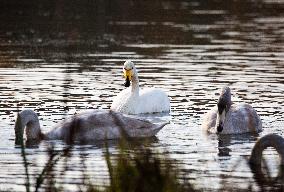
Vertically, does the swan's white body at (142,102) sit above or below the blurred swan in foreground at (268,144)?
below

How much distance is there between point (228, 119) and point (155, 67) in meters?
7.20

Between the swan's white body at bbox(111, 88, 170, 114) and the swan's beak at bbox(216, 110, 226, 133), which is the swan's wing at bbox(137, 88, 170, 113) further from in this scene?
the swan's beak at bbox(216, 110, 226, 133)

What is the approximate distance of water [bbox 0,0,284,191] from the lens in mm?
13336

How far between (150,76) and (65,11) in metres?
14.9

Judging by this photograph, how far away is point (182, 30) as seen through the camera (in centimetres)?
3053

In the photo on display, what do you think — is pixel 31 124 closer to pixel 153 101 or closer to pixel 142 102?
pixel 153 101

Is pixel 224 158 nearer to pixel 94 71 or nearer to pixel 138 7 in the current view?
pixel 94 71

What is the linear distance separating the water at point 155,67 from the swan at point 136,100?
0.86 feet

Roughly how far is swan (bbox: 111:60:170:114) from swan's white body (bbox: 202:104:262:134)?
66.1 inches

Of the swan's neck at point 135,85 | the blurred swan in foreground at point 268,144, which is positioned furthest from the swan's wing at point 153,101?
the blurred swan in foreground at point 268,144

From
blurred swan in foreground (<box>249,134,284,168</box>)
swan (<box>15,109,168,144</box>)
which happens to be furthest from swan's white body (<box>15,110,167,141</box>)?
blurred swan in foreground (<box>249,134,284,168</box>)

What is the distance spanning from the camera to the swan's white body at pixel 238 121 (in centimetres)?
1609

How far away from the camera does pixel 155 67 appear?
76.7 ft

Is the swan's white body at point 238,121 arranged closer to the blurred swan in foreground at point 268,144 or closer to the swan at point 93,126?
the swan at point 93,126
